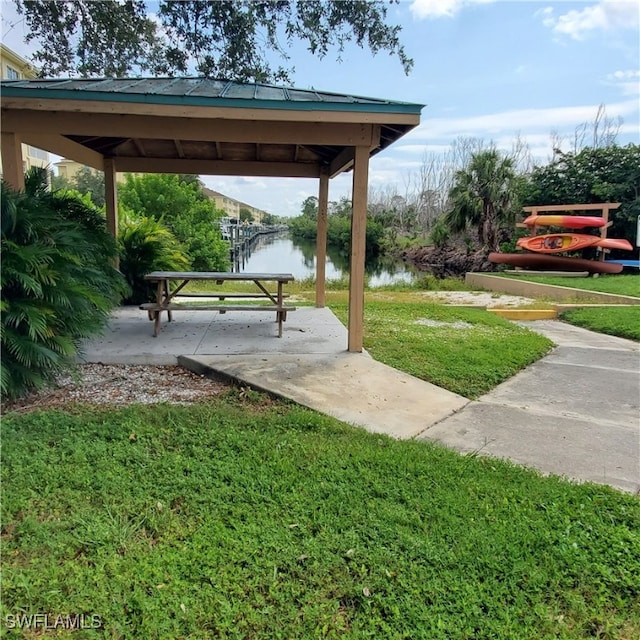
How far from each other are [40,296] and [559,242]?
1798 cm

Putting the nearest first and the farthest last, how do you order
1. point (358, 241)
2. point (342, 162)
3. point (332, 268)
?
point (358, 241), point (342, 162), point (332, 268)

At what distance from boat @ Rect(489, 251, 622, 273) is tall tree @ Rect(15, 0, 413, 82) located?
10.7 meters

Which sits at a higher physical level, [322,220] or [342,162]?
[342,162]

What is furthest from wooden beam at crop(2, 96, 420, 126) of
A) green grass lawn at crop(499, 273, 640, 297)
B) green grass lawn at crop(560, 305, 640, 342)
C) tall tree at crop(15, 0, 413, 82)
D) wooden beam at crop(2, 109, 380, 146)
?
green grass lawn at crop(499, 273, 640, 297)

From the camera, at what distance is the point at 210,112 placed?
13.7 feet

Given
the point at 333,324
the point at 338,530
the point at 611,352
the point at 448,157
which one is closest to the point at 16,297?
the point at 338,530

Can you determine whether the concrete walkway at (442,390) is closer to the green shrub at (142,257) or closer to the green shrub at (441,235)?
the green shrub at (142,257)

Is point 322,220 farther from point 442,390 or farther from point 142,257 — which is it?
point 442,390

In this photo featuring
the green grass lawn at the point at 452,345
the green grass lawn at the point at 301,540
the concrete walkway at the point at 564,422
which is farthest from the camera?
the green grass lawn at the point at 452,345

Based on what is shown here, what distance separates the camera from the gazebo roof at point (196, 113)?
13.4 ft

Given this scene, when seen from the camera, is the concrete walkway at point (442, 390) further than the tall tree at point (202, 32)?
No

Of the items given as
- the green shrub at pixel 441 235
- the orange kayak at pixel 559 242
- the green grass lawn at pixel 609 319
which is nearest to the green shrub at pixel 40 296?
the green grass lawn at pixel 609 319

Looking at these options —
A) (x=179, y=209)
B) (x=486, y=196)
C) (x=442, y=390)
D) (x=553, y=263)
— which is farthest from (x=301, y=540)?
(x=486, y=196)

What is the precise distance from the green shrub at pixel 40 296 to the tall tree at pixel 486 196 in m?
20.8
